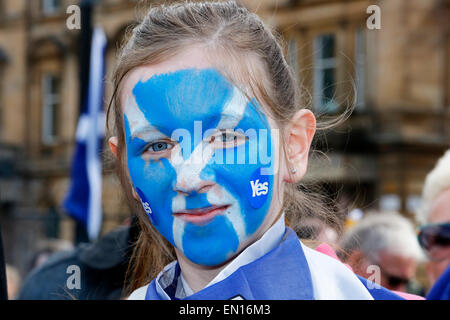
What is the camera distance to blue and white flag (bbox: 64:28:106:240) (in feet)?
13.8

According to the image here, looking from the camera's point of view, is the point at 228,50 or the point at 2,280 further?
the point at 2,280

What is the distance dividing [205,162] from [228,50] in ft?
0.76

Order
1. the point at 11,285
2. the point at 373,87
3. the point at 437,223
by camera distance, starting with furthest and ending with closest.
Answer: the point at 373,87
the point at 11,285
the point at 437,223

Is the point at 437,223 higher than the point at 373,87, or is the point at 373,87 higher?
the point at 373,87

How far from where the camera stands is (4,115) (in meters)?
17.2

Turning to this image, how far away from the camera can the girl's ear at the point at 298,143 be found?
129 cm

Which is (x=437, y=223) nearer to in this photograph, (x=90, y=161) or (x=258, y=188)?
(x=258, y=188)

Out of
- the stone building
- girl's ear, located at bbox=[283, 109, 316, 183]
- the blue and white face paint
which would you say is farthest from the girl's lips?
the stone building

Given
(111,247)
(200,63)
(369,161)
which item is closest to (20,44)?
(369,161)

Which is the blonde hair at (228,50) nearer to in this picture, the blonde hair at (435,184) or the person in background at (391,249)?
the blonde hair at (435,184)

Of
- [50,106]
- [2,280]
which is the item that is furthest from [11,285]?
[50,106]

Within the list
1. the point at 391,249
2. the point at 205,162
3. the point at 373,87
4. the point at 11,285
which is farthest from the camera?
the point at 373,87

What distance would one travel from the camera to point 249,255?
47.7 inches

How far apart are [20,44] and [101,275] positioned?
53.4ft
